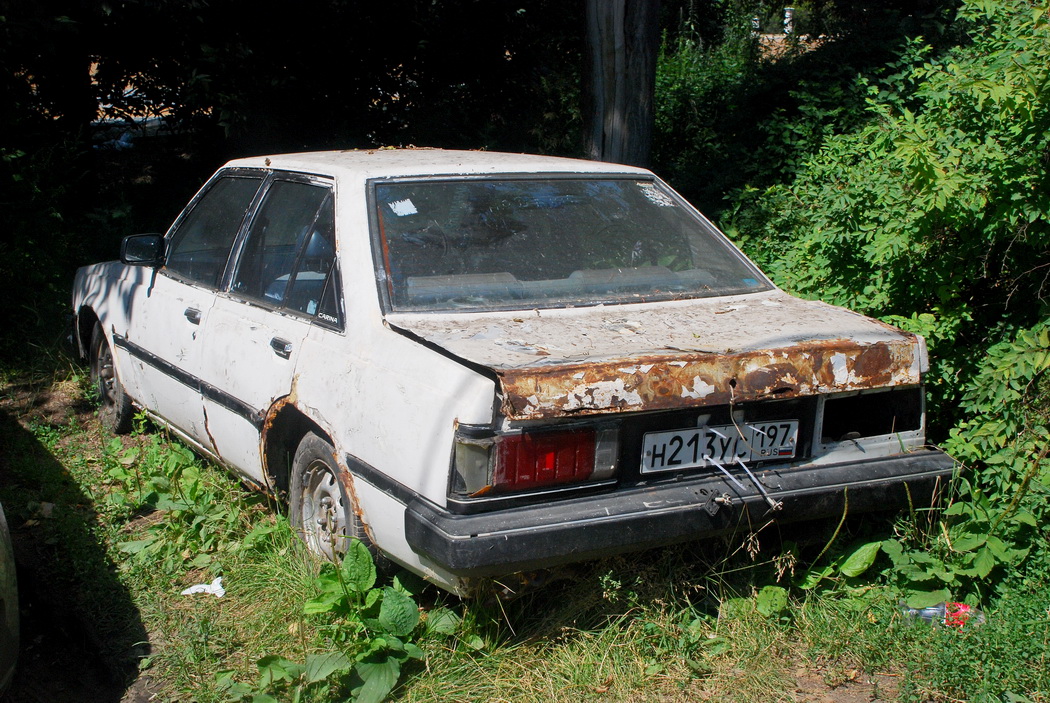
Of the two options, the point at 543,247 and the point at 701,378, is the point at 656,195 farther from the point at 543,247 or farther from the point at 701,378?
the point at 701,378

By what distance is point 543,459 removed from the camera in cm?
262

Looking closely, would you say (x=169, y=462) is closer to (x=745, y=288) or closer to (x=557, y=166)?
(x=557, y=166)

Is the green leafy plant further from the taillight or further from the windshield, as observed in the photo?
the windshield

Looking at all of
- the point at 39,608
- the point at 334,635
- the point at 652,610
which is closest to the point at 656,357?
the point at 652,610

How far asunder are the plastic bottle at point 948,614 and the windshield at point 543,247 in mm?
1297

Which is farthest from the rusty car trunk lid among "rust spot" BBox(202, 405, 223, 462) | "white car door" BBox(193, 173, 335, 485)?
"rust spot" BBox(202, 405, 223, 462)

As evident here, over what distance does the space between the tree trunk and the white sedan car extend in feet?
9.36

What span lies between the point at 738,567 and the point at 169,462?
279 centimetres

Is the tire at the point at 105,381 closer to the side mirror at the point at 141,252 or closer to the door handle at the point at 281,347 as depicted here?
the side mirror at the point at 141,252

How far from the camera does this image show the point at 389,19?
899cm

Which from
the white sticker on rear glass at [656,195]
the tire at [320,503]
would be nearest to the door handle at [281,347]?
the tire at [320,503]

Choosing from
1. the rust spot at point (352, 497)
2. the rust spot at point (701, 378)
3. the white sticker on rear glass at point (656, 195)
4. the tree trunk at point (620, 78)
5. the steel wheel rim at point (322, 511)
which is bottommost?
the steel wheel rim at point (322, 511)

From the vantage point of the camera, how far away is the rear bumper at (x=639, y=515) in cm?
255

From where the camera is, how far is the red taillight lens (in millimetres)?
2570
